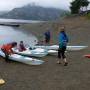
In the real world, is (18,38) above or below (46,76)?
below

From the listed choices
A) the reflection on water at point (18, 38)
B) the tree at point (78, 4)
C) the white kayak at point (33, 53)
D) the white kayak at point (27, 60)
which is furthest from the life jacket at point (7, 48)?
the tree at point (78, 4)

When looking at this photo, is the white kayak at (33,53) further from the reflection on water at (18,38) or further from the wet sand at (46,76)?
the reflection on water at (18,38)

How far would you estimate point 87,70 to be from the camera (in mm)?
16234

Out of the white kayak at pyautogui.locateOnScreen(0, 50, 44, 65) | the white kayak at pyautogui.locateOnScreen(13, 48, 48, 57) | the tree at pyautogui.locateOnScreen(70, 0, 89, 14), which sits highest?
the tree at pyautogui.locateOnScreen(70, 0, 89, 14)

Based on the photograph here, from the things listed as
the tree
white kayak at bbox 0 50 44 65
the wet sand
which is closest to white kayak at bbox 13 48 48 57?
white kayak at bbox 0 50 44 65

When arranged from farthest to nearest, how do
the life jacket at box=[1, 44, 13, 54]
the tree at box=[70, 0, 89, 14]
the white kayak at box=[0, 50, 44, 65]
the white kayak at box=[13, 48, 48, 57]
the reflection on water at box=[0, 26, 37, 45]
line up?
the tree at box=[70, 0, 89, 14]
the reflection on water at box=[0, 26, 37, 45]
the white kayak at box=[13, 48, 48, 57]
the life jacket at box=[1, 44, 13, 54]
the white kayak at box=[0, 50, 44, 65]

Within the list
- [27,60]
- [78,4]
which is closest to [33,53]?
[27,60]

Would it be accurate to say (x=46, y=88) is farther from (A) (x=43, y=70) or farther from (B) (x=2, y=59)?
(B) (x=2, y=59)

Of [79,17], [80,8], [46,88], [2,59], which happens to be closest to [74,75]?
[46,88]

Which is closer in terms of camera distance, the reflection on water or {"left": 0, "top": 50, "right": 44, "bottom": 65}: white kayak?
{"left": 0, "top": 50, "right": 44, "bottom": 65}: white kayak

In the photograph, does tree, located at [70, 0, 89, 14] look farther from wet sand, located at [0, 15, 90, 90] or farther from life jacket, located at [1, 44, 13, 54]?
wet sand, located at [0, 15, 90, 90]

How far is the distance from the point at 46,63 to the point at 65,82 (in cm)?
546

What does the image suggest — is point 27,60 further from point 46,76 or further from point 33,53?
point 46,76

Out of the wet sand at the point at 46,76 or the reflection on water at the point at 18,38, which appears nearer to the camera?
the wet sand at the point at 46,76
